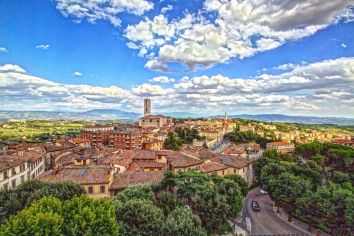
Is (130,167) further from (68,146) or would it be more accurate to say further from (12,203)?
(68,146)

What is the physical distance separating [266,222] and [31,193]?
2842 cm

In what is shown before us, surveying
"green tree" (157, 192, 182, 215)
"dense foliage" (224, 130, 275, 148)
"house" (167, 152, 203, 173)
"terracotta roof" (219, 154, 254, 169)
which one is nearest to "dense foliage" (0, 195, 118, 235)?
"green tree" (157, 192, 182, 215)

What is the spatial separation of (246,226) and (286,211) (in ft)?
36.4

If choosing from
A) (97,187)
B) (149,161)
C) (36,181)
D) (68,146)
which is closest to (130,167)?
(149,161)

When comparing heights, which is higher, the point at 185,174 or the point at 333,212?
the point at 185,174

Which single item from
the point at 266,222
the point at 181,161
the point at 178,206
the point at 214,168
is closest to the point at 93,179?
the point at 178,206

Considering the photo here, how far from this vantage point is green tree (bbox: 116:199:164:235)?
23234mm

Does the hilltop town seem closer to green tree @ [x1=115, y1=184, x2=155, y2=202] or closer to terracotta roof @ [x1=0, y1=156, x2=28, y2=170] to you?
terracotta roof @ [x1=0, y1=156, x2=28, y2=170]

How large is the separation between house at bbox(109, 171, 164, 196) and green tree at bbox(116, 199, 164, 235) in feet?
28.4

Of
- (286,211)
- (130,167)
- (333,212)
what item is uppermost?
(130,167)

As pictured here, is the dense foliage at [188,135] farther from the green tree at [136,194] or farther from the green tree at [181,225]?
the green tree at [181,225]

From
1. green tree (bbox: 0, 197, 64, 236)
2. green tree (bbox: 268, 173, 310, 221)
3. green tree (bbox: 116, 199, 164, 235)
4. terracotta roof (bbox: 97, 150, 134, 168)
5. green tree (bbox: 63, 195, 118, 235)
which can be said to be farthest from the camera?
terracotta roof (bbox: 97, 150, 134, 168)

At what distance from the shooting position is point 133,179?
1377 inches

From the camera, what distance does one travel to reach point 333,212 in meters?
32.8
